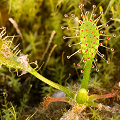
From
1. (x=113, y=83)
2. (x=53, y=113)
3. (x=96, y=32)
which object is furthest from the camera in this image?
(x=113, y=83)

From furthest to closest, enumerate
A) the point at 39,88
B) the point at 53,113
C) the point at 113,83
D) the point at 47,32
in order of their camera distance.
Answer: the point at 47,32 < the point at 39,88 < the point at 113,83 < the point at 53,113

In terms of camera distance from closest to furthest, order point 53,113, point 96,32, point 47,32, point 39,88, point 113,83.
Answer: point 96,32
point 53,113
point 113,83
point 39,88
point 47,32

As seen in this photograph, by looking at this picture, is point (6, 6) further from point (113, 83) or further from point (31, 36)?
point (113, 83)

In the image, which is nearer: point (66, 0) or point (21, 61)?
point (21, 61)

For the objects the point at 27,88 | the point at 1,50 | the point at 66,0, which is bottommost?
the point at 27,88

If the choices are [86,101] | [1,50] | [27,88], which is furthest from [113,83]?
[1,50]

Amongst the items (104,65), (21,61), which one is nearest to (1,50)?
(21,61)

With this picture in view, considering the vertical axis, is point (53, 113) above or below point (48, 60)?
below

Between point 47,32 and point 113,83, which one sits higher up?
point 47,32

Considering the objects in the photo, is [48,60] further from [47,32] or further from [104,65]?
[104,65]
